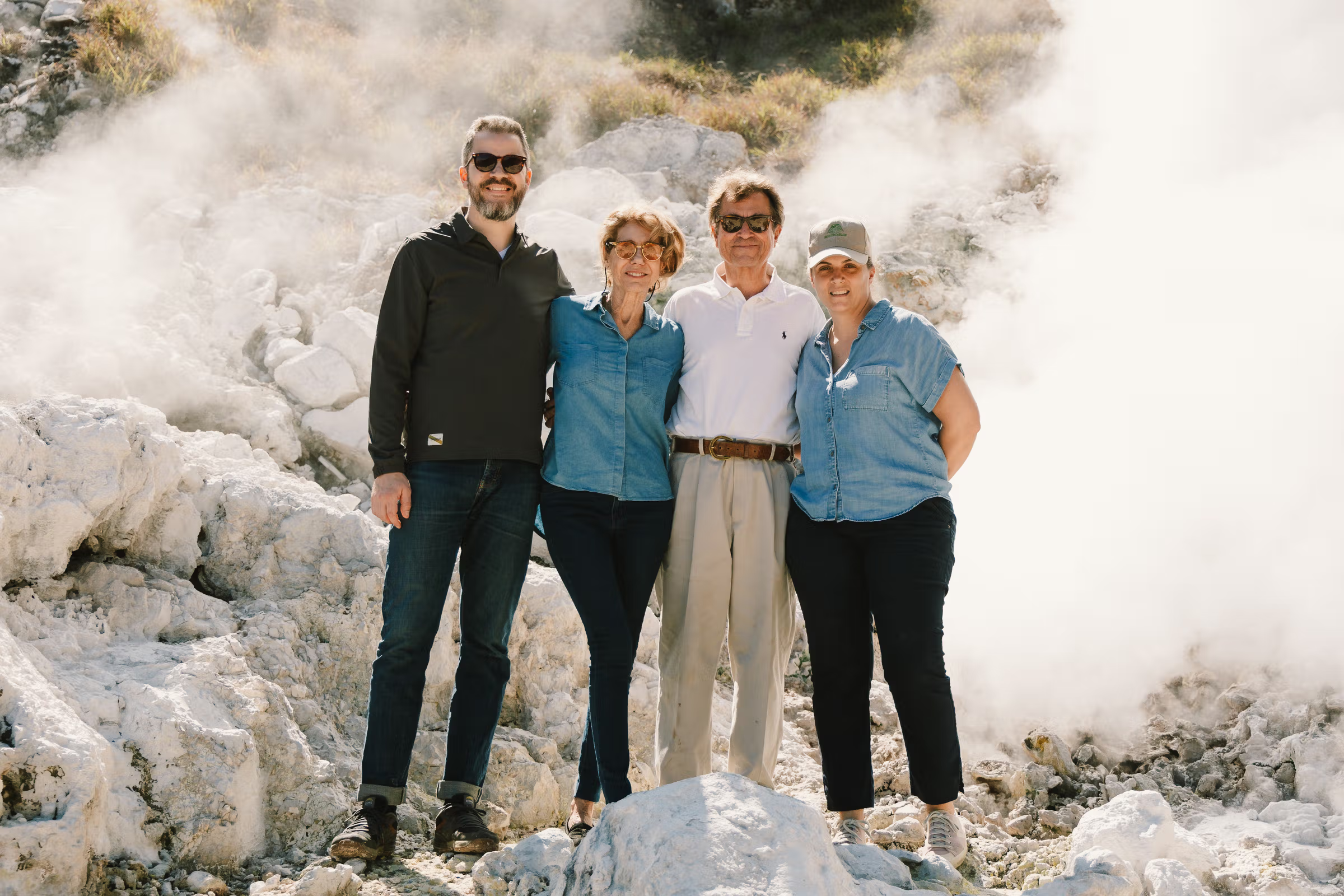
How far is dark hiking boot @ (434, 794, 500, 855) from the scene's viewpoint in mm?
3010

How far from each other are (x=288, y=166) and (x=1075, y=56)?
7.90 meters

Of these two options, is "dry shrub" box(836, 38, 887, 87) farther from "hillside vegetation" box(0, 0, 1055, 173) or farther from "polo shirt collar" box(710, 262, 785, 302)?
"polo shirt collar" box(710, 262, 785, 302)

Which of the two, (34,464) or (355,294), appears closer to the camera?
(34,464)

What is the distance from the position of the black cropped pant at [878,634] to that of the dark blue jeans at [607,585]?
45 centimetres

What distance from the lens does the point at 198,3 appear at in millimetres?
11312

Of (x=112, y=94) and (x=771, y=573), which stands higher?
(x=112, y=94)

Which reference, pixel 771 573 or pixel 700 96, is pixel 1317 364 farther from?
pixel 700 96

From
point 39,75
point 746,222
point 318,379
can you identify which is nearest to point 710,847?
point 746,222

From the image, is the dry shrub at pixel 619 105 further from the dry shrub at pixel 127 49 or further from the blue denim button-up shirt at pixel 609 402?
the blue denim button-up shirt at pixel 609 402

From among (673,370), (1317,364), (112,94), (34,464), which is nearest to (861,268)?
(673,370)

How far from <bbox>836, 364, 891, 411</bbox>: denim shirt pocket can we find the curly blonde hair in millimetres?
685

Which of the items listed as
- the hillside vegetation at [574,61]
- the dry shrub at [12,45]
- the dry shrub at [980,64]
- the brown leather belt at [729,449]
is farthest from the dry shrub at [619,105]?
the brown leather belt at [729,449]

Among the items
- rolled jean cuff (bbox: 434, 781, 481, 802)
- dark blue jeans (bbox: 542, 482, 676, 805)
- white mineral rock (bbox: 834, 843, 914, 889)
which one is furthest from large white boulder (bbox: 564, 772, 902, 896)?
rolled jean cuff (bbox: 434, 781, 481, 802)

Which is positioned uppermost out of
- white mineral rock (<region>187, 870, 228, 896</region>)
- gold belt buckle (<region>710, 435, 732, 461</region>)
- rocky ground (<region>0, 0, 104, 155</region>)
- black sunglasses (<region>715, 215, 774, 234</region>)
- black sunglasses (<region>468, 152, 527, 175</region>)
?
rocky ground (<region>0, 0, 104, 155</region>)
